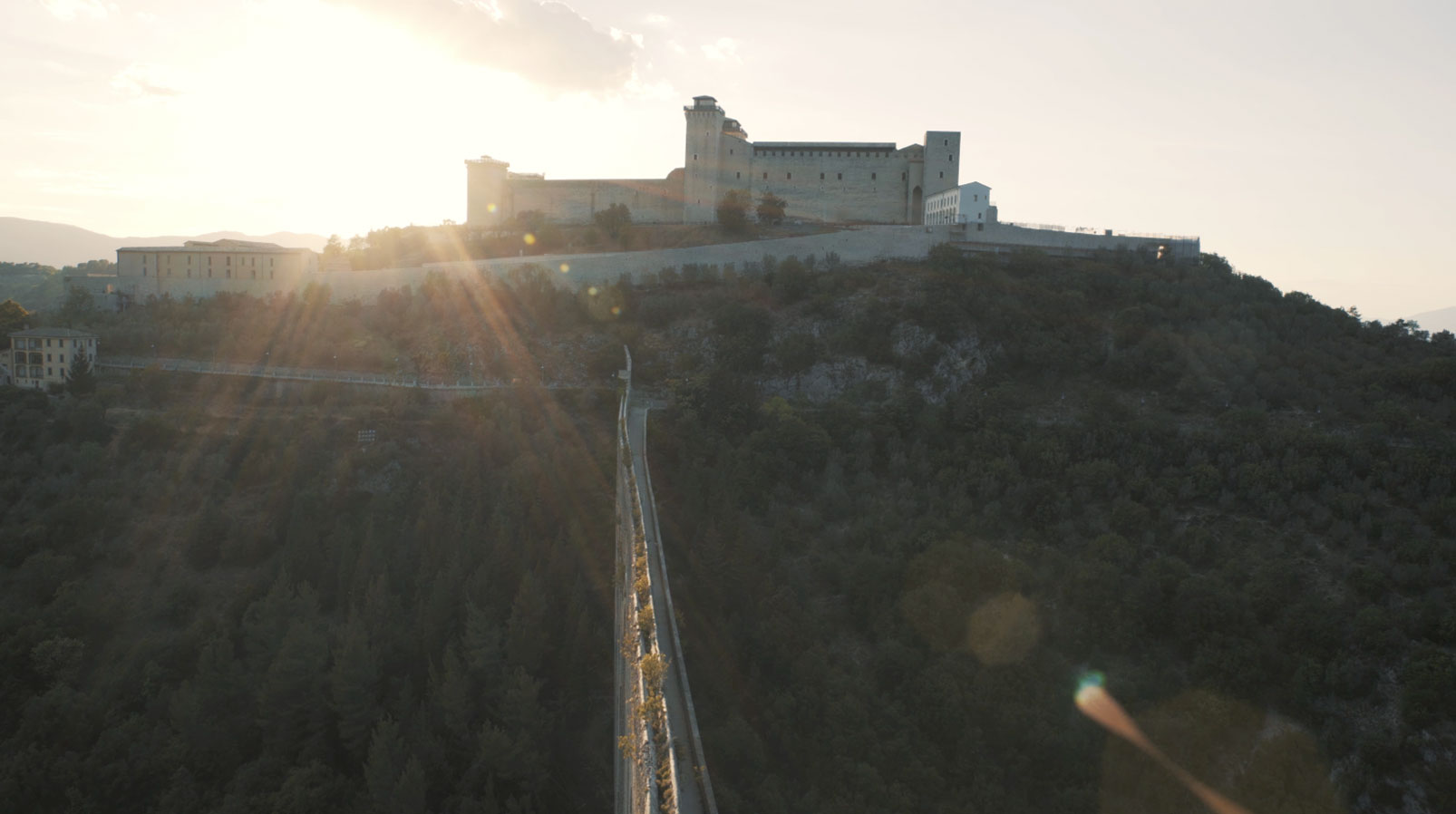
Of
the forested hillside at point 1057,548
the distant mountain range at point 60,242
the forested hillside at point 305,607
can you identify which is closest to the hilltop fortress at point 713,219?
the forested hillside at point 1057,548

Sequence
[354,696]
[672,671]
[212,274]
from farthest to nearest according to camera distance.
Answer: [212,274], [354,696], [672,671]

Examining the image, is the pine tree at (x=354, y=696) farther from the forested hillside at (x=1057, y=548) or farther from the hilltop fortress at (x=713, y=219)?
the hilltop fortress at (x=713, y=219)

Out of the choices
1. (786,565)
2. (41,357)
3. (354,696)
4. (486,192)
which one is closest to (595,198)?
(486,192)

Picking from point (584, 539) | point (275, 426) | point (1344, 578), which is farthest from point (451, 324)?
point (1344, 578)

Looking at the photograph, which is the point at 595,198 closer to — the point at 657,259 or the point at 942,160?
the point at 657,259

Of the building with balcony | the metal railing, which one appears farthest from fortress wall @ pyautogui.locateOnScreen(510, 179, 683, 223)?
the building with balcony

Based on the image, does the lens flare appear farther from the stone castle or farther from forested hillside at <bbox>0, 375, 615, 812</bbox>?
the stone castle
